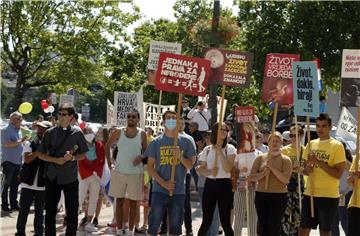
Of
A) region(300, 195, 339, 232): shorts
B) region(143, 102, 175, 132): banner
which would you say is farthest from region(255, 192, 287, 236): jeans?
region(143, 102, 175, 132): banner

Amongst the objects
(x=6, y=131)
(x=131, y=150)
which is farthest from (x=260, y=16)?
(x=131, y=150)

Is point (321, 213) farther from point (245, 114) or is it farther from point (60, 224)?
point (60, 224)

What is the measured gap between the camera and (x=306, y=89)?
963cm

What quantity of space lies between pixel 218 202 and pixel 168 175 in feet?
2.45

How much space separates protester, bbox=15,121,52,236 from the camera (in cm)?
994

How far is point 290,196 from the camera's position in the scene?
34.0ft

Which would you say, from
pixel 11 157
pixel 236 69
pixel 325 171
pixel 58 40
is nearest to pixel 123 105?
pixel 236 69

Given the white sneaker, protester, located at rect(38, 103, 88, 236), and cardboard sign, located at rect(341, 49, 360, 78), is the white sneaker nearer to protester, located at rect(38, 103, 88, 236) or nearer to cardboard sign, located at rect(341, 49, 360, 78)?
protester, located at rect(38, 103, 88, 236)

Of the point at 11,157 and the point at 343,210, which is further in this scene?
the point at 11,157

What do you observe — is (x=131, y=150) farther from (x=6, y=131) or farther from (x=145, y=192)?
(x=6, y=131)

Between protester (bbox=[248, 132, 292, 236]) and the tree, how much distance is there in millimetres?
19615

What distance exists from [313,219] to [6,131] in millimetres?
7167

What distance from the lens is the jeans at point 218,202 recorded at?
923 centimetres

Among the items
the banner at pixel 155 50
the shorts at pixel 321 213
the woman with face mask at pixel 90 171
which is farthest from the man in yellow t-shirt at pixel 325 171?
the banner at pixel 155 50
